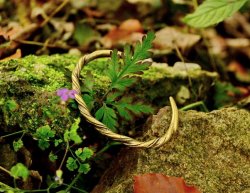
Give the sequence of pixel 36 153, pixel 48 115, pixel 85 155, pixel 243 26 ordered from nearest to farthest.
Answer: pixel 85 155 → pixel 48 115 → pixel 36 153 → pixel 243 26

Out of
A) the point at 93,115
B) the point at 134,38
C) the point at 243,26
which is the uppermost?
the point at 93,115

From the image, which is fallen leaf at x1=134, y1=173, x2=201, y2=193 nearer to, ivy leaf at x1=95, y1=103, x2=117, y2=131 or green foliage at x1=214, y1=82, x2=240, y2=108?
ivy leaf at x1=95, y1=103, x2=117, y2=131

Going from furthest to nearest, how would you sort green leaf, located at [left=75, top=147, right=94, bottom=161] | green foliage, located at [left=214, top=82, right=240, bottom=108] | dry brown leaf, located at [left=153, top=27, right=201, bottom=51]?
dry brown leaf, located at [left=153, top=27, right=201, bottom=51]
green foliage, located at [left=214, top=82, right=240, bottom=108]
green leaf, located at [left=75, top=147, right=94, bottom=161]

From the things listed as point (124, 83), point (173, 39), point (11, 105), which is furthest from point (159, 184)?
point (173, 39)


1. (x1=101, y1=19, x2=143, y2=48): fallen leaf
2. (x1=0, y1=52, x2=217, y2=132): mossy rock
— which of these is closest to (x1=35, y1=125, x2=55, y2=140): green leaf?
(x1=0, y1=52, x2=217, y2=132): mossy rock

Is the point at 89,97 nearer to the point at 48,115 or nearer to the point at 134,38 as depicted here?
the point at 48,115

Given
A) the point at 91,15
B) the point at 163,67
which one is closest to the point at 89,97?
the point at 163,67

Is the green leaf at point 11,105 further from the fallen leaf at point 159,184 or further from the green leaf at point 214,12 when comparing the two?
the green leaf at point 214,12
